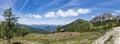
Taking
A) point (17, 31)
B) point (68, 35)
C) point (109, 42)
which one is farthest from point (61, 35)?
point (109, 42)

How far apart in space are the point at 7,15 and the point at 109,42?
53.4 m

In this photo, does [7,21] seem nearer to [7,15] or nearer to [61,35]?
[7,15]

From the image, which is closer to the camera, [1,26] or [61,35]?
[1,26]

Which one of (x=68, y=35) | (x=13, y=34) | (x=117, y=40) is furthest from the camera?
(x=68, y=35)

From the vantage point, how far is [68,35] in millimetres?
99438

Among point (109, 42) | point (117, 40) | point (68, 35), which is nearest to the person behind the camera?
point (117, 40)

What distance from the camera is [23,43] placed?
68.6m

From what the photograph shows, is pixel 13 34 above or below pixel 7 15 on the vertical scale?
below

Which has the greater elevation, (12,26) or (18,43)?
(12,26)

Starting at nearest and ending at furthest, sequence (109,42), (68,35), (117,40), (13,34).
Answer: (117,40), (109,42), (13,34), (68,35)

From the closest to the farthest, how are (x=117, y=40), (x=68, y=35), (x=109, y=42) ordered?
(x=117, y=40) → (x=109, y=42) → (x=68, y=35)

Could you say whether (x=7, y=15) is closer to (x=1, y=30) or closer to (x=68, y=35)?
(x=1, y=30)

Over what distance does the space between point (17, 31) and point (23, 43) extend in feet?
13.9

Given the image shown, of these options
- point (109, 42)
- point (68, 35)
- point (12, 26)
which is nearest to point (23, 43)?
point (12, 26)
